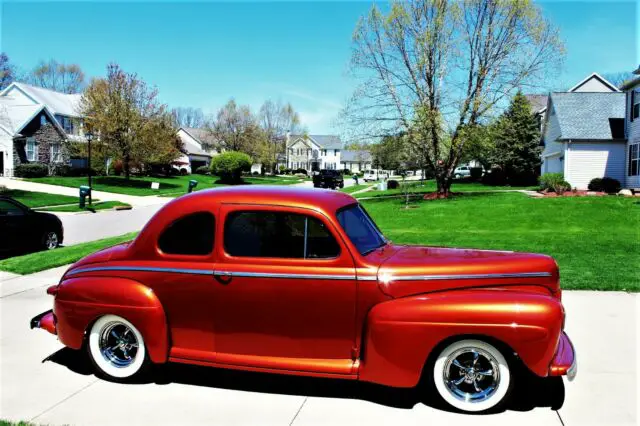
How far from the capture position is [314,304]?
A: 4.04m

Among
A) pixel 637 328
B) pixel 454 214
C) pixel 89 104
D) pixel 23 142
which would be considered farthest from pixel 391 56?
pixel 23 142

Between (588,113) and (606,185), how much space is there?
6.61 metres

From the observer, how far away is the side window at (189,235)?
14.3ft

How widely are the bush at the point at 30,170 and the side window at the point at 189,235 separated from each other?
4657 cm

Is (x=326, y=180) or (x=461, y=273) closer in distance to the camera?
(x=461, y=273)

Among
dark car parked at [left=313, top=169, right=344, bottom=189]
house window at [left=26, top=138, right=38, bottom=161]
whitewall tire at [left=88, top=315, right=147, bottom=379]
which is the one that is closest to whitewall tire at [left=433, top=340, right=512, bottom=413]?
whitewall tire at [left=88, top=315, right=147, bottom=379]

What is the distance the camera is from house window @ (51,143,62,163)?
48.9m

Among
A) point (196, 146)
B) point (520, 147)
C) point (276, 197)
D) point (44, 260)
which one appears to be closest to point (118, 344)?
point (276, 197)

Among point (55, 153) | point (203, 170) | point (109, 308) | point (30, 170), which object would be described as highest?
point (55, 153)

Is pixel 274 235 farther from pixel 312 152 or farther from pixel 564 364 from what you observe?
pixel 312 152

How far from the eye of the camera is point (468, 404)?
3.87 m

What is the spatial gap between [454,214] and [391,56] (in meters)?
11.2

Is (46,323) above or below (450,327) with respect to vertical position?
below

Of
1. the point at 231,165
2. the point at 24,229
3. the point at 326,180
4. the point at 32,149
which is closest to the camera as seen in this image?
the point at 24,229
